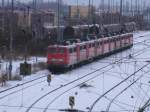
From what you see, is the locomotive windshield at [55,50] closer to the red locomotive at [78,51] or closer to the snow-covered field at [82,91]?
the red locomotive at [78,51]

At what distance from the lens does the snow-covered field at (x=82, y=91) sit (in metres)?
20.1

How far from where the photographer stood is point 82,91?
81.0 ft

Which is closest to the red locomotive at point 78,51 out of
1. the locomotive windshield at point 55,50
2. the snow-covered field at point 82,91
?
the locomotive windshield at point 55,50

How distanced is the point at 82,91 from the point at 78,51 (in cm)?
1030

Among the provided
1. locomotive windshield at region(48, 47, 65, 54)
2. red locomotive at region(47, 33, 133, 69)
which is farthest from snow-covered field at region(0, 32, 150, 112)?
locomotive windshield at region(48, 47, 65, 54)

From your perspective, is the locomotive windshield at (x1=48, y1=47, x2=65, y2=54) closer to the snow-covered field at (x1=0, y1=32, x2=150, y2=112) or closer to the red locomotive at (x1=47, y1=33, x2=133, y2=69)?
the red locomotive at (x1=47, y1=33, x2=133, y2=69)

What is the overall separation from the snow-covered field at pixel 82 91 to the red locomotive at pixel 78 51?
740mm

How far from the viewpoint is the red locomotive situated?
32438mm

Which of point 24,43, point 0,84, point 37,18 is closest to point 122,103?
point 0,84

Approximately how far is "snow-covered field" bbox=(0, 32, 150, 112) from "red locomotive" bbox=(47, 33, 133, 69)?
2.43 feet

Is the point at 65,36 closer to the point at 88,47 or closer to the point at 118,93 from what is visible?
the point at 88,47

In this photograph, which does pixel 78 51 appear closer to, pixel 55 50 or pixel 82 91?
pixel 55 50

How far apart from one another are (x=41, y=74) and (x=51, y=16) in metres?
32.3

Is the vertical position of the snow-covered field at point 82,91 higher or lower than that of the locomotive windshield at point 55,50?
lower
